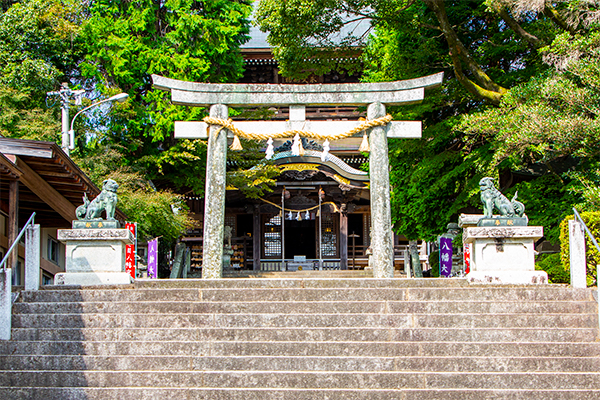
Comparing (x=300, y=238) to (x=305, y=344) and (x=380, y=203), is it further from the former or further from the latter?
(x=305, y=344)

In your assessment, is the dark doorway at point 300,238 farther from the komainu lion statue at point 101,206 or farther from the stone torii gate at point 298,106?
the komainu lion statue at point 101,206

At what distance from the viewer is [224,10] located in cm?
2008

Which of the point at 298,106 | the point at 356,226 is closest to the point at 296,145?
the point at 298,106

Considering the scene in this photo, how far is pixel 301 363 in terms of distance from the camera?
24.0 ft

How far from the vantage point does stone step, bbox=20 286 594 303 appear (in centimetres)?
865

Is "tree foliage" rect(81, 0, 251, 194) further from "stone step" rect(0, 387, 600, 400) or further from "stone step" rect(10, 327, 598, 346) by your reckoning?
"stone step" rect(0, 387, 600, 400)

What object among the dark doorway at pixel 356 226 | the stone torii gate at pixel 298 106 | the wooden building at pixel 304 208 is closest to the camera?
the stone torii gate at pixel 298 106

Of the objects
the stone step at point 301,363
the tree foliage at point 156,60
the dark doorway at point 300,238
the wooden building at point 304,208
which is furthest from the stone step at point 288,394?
the dark doorway at point 300,238

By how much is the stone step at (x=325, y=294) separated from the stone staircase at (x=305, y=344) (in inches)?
0.5

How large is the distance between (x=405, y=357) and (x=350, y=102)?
22.1 ft

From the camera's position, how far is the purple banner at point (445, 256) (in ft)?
50.9

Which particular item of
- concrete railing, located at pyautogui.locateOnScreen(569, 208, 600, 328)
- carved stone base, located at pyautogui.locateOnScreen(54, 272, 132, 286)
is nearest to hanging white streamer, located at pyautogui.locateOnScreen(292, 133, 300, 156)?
carved stone base, located at pyautogui.locateOnScreen(54, 272, 132, 286)

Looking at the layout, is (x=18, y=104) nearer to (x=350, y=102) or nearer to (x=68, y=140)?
(x=68, y=140)

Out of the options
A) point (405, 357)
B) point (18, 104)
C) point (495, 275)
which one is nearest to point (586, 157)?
point (495, 275)
